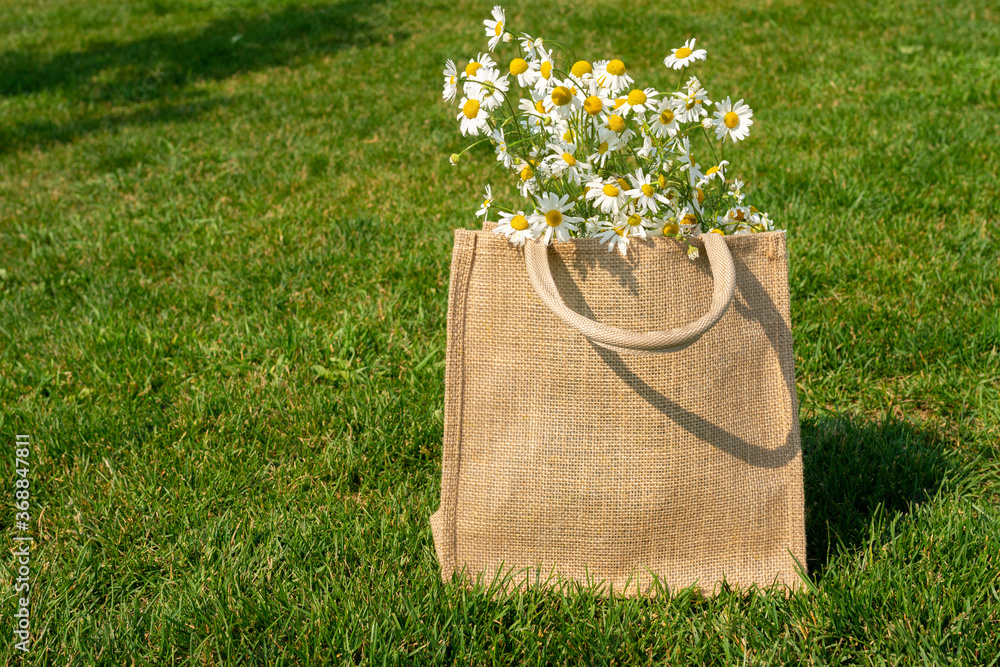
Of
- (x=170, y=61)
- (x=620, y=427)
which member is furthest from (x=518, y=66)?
(x=170, y=61)

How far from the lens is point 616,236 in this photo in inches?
63.6

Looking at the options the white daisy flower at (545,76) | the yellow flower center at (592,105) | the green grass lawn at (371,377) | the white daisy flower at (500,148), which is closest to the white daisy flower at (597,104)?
the yellow flower center at (592,105)

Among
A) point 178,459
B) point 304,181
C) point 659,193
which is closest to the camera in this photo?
point 659,193

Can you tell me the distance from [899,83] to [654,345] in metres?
5.18

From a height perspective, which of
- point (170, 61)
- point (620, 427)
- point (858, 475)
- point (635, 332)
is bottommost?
point (170, 61)

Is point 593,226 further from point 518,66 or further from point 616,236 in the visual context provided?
point 518,66

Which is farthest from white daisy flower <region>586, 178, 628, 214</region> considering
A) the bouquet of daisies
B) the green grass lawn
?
the green grass lawn

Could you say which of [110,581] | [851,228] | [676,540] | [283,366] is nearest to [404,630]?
[676,540]

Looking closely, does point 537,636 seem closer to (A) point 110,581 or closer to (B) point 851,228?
(A) point 110,581

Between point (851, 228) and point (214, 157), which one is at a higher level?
point (851, 228)

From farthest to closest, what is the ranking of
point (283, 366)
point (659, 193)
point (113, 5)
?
point (113, 5) → point (283, 366) → point (659, 193)

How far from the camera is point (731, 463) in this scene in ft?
5.72

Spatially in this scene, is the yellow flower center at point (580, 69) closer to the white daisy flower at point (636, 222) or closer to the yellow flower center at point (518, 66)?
the yellow flower center at point (518, 66)

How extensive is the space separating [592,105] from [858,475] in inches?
52.3
